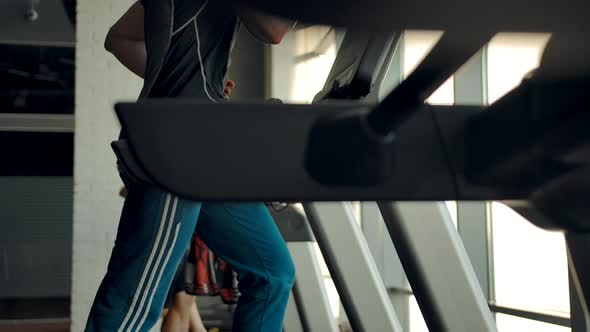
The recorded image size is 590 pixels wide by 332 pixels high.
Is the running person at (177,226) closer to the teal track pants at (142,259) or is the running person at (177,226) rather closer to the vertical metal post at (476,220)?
the teal track pants at (142,259)

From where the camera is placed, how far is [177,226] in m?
1.26

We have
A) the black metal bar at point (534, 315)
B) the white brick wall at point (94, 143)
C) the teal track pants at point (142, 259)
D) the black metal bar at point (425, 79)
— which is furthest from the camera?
the white brick wall at point (94, 143)

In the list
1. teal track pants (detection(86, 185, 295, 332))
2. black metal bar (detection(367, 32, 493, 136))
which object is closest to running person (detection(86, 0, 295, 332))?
teal track pants (detection(86, 185, 295, 332))

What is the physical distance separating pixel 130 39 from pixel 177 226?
18.2 inches

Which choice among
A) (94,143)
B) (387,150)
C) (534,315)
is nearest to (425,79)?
(387,150)

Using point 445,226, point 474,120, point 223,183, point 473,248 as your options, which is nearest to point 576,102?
point 474,120

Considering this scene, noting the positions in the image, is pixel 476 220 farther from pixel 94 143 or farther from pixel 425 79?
pixel 425 79

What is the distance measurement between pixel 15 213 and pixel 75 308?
67.1 inches

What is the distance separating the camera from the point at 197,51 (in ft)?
4.35

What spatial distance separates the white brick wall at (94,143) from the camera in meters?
4.09

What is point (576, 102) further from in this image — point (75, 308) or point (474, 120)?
point (75, 308)

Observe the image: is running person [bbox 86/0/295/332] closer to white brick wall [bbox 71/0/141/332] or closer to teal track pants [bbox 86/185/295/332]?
teal track pants [bbox 86/185/295/332]

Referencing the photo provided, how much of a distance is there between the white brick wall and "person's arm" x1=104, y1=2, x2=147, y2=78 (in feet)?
8.51

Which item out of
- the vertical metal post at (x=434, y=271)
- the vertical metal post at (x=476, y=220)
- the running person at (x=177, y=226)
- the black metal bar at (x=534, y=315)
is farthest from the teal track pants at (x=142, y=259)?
the vertical metal post at (x=476, y=220)
